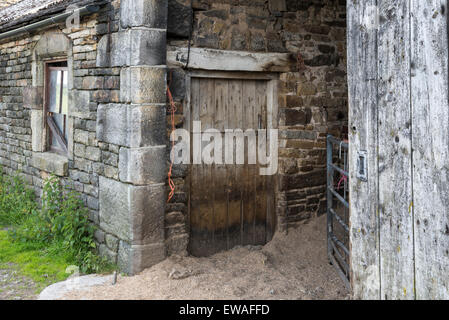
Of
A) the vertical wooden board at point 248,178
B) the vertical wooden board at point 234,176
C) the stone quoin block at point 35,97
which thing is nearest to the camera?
the vertical wooden board at point 234,176

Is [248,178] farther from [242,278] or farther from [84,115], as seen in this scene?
[84,115]

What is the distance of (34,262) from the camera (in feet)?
16.4

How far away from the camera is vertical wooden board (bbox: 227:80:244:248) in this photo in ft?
16.9

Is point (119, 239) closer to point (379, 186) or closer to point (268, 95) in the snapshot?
point (268, 95)

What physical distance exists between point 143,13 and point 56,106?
2725mm

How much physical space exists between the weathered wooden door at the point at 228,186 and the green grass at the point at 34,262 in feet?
4.77

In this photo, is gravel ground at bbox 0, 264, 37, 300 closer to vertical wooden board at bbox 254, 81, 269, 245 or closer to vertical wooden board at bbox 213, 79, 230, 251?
vertical wooden board at bbox 213, 79, 230, 251

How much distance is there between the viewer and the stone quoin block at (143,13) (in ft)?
13.8

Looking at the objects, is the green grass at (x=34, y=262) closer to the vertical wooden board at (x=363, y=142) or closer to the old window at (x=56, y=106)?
the old window at (x=56, y=106)

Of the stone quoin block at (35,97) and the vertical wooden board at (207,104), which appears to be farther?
the stone quoin block at (35,97)

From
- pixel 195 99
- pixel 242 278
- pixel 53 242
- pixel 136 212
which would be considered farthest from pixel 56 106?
pixel 242 278

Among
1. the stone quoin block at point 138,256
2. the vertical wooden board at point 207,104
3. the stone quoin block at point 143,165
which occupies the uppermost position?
the vertical wooden board at point 207,104

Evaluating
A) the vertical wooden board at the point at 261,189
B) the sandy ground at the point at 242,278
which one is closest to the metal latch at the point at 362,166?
the sandy ground at the point at 242,278

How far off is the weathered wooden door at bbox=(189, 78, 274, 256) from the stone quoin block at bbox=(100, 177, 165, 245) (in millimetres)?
590
